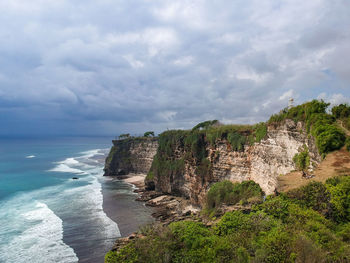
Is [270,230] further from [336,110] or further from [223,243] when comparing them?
[336,110]

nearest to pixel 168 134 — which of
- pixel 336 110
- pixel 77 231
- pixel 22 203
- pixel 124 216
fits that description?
pixel 124 216

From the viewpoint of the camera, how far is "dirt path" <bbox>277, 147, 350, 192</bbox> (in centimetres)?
1197

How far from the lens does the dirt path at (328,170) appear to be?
11967 mm

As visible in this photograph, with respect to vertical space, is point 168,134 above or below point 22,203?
above

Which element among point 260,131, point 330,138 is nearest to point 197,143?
point 260,131

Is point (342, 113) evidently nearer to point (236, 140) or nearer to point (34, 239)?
point (236, 140)

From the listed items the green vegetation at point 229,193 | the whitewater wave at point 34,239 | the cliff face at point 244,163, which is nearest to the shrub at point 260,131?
the cliff face at point 244,163

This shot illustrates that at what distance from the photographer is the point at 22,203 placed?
39.7 meters

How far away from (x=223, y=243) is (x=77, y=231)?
25079mm

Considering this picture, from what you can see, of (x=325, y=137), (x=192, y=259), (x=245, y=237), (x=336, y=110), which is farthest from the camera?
(x=336, y=110)

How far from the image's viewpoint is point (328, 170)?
12477 mm

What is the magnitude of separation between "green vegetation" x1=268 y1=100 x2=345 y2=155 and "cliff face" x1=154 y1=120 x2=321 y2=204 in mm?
1042

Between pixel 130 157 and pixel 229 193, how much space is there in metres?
48.7

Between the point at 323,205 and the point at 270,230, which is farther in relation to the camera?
the point at 323,205
